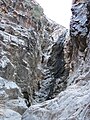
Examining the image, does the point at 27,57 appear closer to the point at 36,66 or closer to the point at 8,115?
the point at 36,66

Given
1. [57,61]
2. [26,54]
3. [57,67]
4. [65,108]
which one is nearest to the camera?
[65,108]

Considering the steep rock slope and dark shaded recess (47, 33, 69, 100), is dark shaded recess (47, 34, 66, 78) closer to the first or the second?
dark shaded recess (47, 33, 69, 100)

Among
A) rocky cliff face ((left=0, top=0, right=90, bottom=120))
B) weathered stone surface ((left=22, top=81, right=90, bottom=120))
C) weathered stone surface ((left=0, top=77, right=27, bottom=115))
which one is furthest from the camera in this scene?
weathered stone surface ((left=0, top=77, right=27, bottom=115))

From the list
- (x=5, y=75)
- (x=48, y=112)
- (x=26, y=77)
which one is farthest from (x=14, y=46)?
(x=48, y=112)

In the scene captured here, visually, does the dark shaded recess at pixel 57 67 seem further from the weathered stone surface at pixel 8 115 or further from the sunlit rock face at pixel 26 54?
the weathered stone surface at pixel 8 115

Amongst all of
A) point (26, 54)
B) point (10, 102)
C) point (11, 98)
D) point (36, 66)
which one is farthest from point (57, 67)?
point (10, 102)

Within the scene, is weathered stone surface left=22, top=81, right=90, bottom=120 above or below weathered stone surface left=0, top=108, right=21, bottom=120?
above

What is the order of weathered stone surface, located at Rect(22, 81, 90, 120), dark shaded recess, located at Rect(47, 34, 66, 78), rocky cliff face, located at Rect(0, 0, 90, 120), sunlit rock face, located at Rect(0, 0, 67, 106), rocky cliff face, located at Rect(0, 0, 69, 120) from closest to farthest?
weathered stone surface, located at Rect(22, 81, 90, 120) → rocky cliff face, located at Rect(0, 0, 90, 120) → rocky cliff face, located at Rect(0, 0, 69, 120) → sunlit rock face, located at Rect(0, 0, 67, 106) → dark shaded recess, located at Rect(47, 34, 66, 78)

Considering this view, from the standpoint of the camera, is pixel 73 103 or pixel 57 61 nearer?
pixel 73 103

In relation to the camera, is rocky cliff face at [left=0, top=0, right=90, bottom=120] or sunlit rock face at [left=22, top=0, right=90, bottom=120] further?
rocky cliff face at [left=0, top=0, right=90, bottom=120]

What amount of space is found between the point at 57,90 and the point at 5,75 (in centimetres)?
927

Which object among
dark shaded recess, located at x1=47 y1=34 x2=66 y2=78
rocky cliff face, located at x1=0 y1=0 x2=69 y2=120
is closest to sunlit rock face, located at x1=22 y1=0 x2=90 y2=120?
rocky cliff face, located at x1=0 y1=0 x2=69 y2=120

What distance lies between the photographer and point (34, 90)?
34.6m

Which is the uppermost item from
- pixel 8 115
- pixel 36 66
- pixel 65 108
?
pixel 65 108
